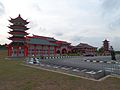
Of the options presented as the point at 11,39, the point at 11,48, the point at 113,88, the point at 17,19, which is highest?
the point at 17,19

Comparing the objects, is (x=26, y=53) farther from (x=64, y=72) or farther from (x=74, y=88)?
(x=74, y=88)

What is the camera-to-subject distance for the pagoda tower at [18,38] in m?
33.3

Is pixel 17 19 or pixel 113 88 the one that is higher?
pixel 17 19

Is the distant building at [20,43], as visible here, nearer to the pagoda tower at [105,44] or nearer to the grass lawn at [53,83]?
the grass lawn at [53,83]

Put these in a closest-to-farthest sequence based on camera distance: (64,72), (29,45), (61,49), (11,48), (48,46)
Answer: (64,72) < (11,48) < (29,45) < (48,46) < (61,49)

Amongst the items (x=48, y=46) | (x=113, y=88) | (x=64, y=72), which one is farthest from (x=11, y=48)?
(x=113, y=88)

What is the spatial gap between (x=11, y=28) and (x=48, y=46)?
492 inches

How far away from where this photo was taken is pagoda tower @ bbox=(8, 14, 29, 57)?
33.3 metres

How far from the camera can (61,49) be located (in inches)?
2445

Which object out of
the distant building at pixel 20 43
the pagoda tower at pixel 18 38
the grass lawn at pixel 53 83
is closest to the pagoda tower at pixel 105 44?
the distant building at pixel 20 43

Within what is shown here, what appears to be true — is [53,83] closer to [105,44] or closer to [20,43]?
[20,43]

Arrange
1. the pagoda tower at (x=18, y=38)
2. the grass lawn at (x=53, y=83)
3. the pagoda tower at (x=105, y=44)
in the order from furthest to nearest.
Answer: the pagoda tower at (x=105, y=44), the pagoda tower at (x=18, y=38), the grass lawn at (x=53, y=83)

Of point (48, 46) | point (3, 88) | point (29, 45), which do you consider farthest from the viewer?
point (48, 46)

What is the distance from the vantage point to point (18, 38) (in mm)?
34219
